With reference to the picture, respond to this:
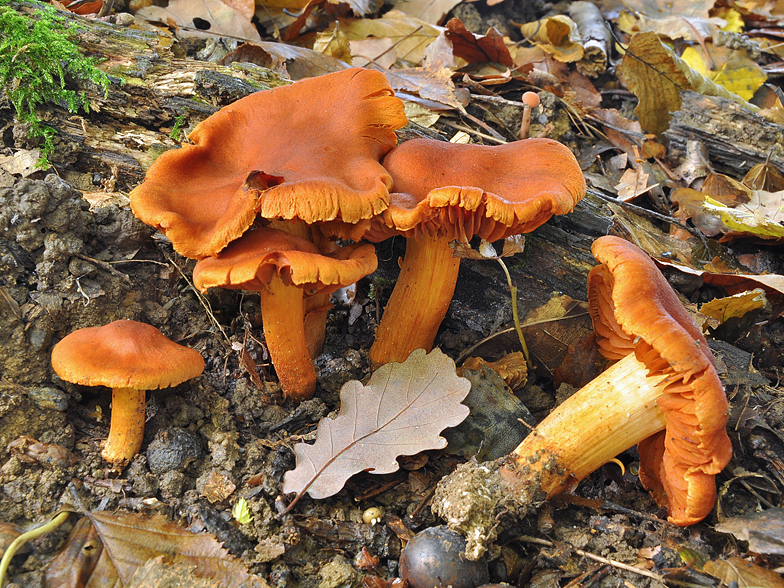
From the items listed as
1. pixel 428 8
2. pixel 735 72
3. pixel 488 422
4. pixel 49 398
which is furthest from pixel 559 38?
pixel 49 398

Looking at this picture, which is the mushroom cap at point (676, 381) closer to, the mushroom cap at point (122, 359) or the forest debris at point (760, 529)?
the forest debris at point (760, 529)

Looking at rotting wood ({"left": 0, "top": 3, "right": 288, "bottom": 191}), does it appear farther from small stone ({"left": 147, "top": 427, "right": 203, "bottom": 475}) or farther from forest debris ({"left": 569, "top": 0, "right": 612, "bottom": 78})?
forest debris ({"left": 569, "top": 0, "right": 612, "bottom": 78})

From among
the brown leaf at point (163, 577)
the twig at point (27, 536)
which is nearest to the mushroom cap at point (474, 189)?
the brown leaf at point (163, 577)

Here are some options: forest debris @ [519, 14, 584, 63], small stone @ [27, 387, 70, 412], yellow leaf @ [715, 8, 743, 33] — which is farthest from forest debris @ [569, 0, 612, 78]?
small stone @ [27, 387, 70, 412]

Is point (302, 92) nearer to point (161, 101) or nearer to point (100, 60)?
point (161, 101)

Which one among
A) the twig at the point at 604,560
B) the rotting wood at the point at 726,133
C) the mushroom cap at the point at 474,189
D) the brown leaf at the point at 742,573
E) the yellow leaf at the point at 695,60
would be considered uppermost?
the mushroom cap at the point at 474,189

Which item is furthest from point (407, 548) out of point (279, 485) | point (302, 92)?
point (302, 92)
